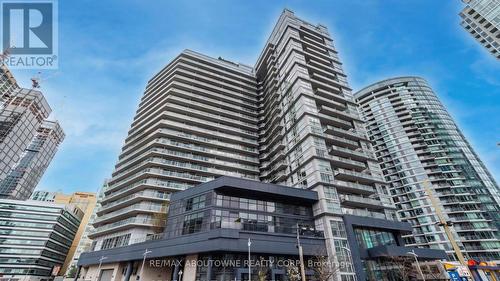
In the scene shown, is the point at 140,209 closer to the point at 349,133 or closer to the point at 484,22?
the point at 349,133

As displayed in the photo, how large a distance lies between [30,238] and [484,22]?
561ft

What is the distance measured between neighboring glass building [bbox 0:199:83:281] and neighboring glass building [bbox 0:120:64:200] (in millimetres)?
25189

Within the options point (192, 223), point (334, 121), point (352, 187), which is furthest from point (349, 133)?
point (192, 223)

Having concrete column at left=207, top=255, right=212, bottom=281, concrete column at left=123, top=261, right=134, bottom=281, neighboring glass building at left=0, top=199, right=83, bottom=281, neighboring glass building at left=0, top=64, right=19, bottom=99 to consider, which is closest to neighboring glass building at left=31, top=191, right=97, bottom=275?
neighboring glass building at left=0, top=199, right=83, bottom=281

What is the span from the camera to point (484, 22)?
77062 millimetres

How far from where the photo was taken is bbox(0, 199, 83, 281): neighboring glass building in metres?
85.2

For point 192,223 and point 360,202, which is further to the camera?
→ point 360,202

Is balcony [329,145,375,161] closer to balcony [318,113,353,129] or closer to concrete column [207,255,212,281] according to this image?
balcony [318,113,353,129]

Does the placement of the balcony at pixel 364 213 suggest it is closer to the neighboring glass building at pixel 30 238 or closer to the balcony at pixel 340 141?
the balcony at pixel 340 141

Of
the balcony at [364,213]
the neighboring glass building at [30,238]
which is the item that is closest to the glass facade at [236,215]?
the balcony at [364,213]

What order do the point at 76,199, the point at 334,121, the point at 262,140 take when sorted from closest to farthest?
the point at 334,121, the point at 262,140, the point at 76,199

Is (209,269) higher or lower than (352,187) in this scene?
lower

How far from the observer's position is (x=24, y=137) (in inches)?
4109

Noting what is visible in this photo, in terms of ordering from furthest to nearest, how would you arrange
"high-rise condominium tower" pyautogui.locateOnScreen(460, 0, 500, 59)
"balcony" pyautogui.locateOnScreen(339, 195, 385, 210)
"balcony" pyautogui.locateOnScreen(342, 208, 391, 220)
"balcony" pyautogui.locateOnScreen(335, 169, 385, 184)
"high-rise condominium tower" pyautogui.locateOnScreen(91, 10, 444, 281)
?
"high-rise condominium tower" pyautogui.locateOnScreen(460, 0, 500, 59) < "balcony" pyautogui.locateOnScreen(335, 169, 385, 184) < "high-rise condominium tower" pyautogui.locateOnScreen(91, 10, 444, 281) < "balcony" pyautogui.locateOnScreen(339, 195, 385, 210) < "balcony" pyautogui.locateOnScreen(342, 208, 391, 220)
